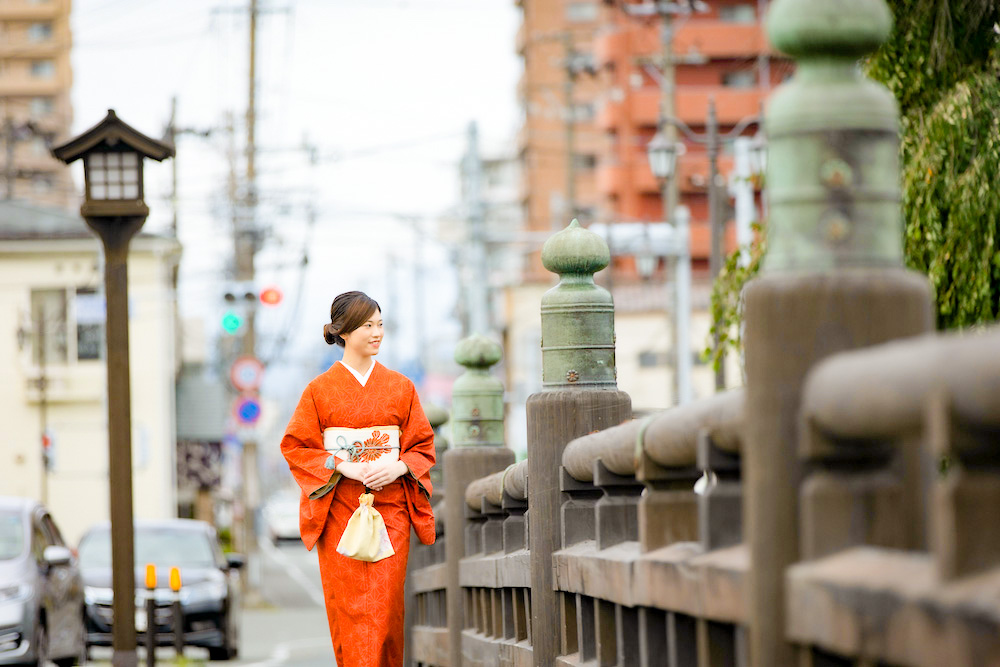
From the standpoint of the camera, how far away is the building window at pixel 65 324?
37.0 m

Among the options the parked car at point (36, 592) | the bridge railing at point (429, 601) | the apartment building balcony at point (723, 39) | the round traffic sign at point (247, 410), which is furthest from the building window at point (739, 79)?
the bridge railing at point (429, 601)

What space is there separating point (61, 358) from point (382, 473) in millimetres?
32960

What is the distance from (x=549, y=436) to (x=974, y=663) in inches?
123

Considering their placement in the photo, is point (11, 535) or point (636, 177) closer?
point (11, 535)

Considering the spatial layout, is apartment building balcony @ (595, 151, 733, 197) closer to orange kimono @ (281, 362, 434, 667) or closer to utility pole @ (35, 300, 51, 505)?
utility pole @ (35, 300, 51, 505)

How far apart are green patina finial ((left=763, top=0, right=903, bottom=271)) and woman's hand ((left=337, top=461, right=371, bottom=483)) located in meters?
3.45

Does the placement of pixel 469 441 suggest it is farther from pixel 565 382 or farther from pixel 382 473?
pixel 565 382

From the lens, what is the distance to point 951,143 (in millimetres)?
8102

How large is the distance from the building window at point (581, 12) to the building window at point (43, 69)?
33.5m

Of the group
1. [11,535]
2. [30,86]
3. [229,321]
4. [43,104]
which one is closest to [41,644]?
[11,535]

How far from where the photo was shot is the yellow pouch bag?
597 cm

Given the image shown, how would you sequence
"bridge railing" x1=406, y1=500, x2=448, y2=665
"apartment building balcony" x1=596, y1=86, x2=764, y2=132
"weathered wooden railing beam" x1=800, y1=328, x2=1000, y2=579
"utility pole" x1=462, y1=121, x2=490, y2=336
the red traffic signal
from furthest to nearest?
"apartment building balcony" x1=596, y1=86, x2=764, y2=132, "utility pole" x1=462, y1=121, x2=490, y2=336, the red traffic signal, "bridge railing" x1=406, y1=500, x2=448, y2=665, "weathered wooden railing beam" x1=800, y1=328, x2=1000, y2=579

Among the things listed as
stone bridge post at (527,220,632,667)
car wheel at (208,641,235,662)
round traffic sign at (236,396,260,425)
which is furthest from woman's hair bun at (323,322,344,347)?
round traffic sign at (236,396,260,425)

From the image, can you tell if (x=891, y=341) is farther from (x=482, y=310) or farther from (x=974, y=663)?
(x=482, y=310)
